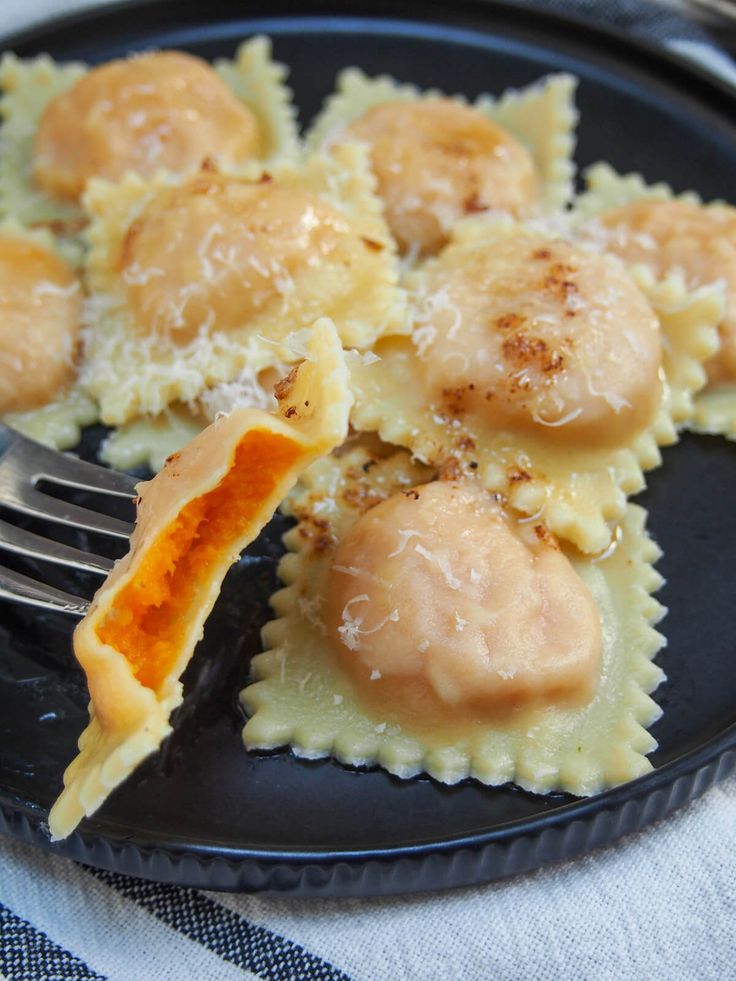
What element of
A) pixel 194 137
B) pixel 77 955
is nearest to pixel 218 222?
pixel 194 137

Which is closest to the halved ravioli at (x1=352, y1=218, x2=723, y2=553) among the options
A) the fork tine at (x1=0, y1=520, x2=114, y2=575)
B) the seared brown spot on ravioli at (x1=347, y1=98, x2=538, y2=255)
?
the seared brown spot on ravioli at (x1=347, y1=98, x2=538, y2=255)

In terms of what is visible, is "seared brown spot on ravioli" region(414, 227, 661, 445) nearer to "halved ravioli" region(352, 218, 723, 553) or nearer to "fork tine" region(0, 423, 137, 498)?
"halved ravioli" region(352, 218, 723, 553)

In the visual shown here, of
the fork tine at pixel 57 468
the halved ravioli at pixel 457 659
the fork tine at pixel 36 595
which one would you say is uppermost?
the halved ravioli at pixel 457 659

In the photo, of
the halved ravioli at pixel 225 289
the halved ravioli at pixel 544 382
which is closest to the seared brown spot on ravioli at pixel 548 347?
the halved ravioli at pixel 544 382

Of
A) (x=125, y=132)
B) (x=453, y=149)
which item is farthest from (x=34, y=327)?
(x=453, y=149)

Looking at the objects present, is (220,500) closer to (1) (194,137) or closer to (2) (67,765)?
(2) (67,765)

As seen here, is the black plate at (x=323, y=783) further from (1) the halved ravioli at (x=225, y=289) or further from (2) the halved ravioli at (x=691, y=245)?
(1) the halved ravioli at (x=225, y=289)
